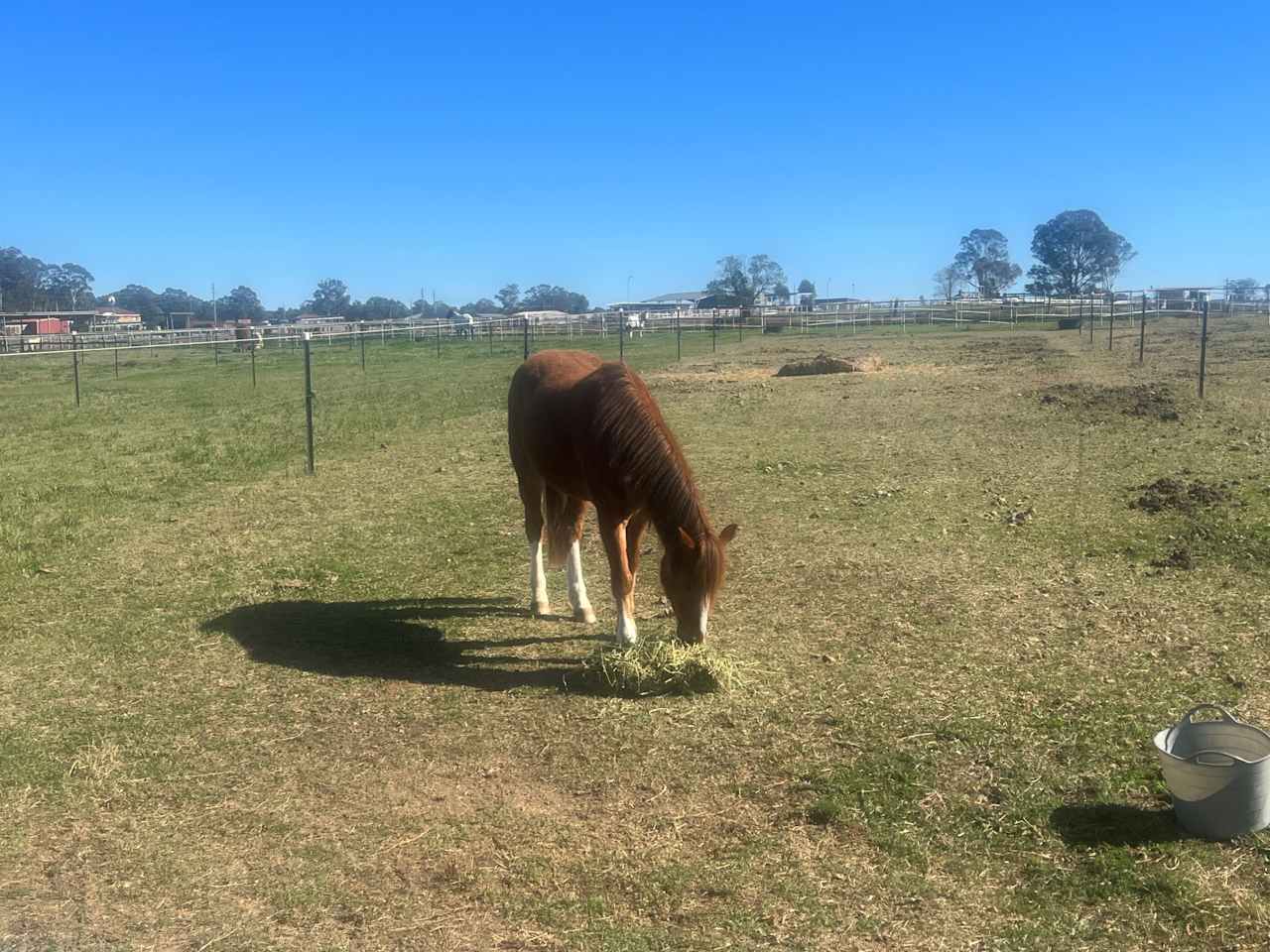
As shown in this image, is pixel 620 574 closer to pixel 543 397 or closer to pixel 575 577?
pixel 575 577

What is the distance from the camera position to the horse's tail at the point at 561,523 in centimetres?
582

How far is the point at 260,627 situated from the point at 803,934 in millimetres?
4005

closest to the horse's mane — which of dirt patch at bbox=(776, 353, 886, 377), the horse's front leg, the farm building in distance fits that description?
the horse's front leg

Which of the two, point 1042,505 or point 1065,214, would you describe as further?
point 1065,214

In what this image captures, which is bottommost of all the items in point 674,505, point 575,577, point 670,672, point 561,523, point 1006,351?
point 670,672

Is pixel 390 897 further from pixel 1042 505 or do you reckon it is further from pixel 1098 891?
pixel 1042 505

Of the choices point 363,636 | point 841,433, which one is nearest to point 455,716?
point 363,636

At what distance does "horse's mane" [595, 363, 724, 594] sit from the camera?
15.1 ft

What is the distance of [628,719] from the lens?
4.36 m

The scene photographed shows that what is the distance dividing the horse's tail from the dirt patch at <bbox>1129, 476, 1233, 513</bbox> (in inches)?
190

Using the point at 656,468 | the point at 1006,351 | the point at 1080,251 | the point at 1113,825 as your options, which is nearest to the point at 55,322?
the point at 1006,351

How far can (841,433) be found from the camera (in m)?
12.5

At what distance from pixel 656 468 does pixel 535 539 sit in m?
1.53

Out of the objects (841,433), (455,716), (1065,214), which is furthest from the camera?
(1065,214)
